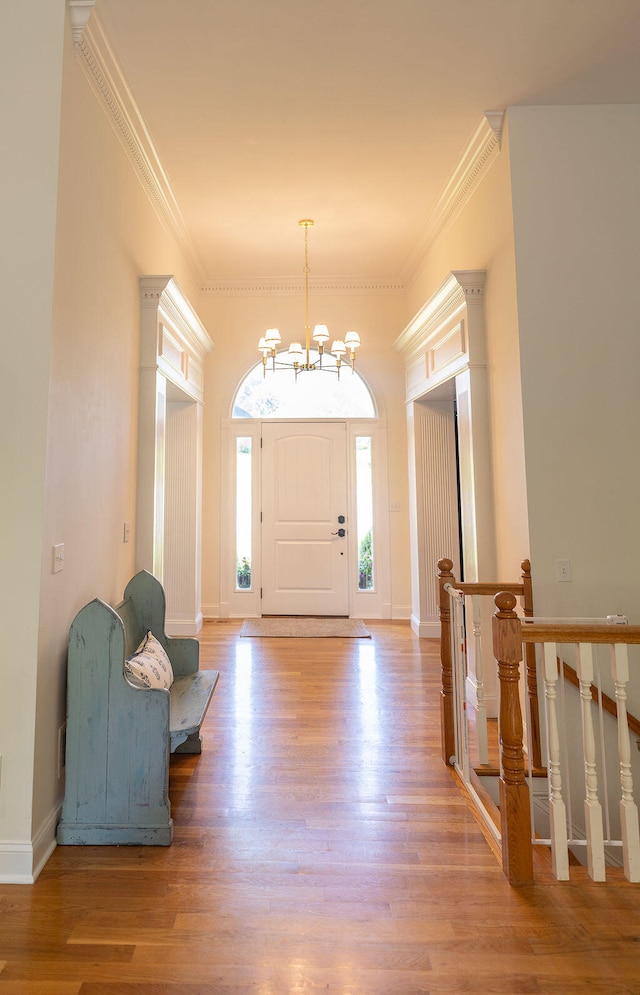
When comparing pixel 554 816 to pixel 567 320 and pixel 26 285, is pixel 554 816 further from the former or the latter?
pixel 26 285

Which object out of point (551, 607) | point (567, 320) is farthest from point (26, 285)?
point (551, 607)

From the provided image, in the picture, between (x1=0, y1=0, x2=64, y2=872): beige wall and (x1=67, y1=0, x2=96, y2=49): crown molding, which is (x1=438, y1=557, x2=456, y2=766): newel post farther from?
(x1=67, y1=0, x2=96, y2=49): crown molding

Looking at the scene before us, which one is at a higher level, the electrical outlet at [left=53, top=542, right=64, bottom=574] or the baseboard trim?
the electrical outlet at [left=53, top=542, right=64, bottom=574]

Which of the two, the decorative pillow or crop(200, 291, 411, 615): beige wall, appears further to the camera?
crop(200, 291, 411, 615): beige wall

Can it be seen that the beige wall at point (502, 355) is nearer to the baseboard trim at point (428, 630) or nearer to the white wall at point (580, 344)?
the white wall at point (580, 344)

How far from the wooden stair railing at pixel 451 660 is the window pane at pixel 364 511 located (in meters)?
2.72

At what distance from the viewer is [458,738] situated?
8.14 ft

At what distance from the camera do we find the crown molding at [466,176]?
3072 millimetres

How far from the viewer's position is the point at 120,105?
9.15 feet

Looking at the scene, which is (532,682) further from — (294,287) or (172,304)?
(294,287)

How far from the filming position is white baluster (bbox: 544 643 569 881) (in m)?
1.79

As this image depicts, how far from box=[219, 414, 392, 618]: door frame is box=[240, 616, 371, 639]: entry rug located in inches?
9.0

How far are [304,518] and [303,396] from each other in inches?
52.3

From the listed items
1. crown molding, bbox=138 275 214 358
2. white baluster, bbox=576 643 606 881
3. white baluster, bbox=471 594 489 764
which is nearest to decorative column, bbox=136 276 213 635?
crown molding, bbox=138 275 214 358
